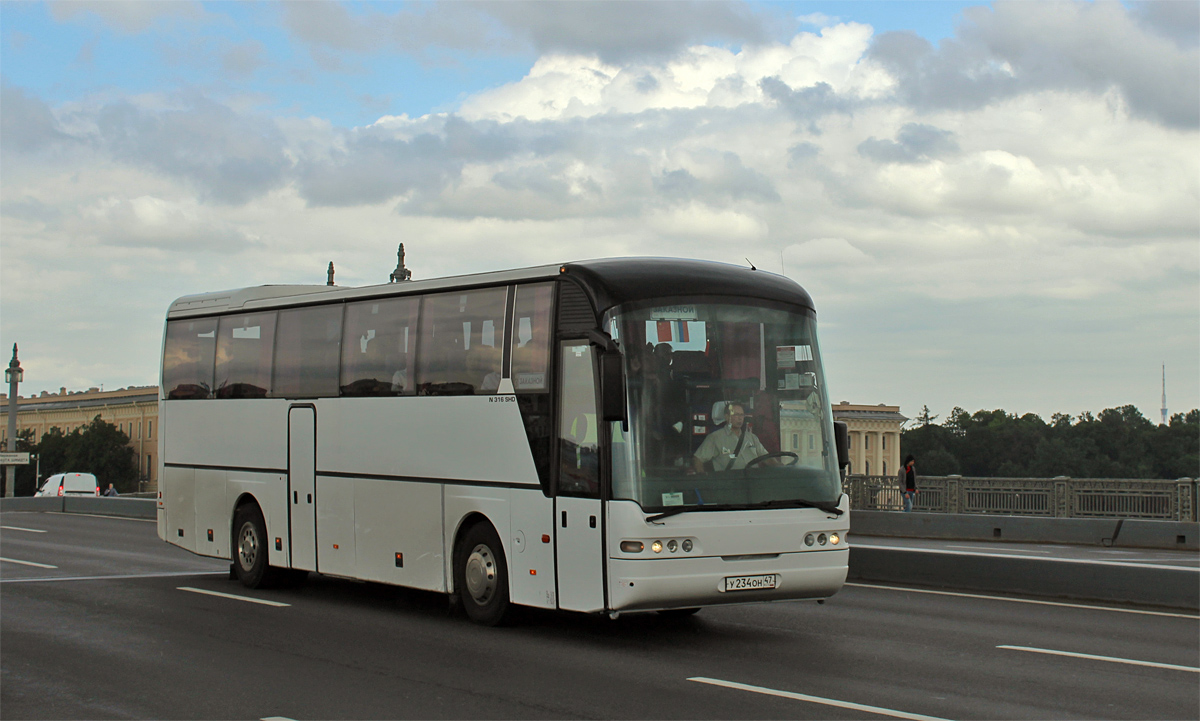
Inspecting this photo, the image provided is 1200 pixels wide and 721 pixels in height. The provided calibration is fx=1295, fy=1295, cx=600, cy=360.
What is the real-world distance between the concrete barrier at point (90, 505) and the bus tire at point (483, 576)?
27.0 m

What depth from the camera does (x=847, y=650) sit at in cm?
1073

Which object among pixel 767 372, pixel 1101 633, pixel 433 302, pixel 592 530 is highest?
pixel 433 302

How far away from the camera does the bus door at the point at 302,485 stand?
48.8 feet

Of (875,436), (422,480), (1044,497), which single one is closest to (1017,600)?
(422,480)

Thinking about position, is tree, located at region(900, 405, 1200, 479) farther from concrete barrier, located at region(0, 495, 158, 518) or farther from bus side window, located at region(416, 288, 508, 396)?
bus side window, located at region(416, 288, 508, 396)

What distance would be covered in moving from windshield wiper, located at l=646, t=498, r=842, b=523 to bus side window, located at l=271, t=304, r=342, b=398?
5272 millimetres

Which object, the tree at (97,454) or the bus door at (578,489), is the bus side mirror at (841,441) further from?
the tree at (97,454)

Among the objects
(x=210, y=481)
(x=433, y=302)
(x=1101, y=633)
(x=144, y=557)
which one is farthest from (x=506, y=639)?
(x=144, y=557)

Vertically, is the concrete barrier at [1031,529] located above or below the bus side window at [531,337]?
below

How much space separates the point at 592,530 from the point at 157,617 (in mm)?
4945

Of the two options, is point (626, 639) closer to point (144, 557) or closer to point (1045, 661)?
point (1045, 661)

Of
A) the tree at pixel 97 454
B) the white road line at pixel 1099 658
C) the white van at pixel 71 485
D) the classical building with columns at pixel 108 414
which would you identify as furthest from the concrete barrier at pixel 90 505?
the tree at pixel 97 454

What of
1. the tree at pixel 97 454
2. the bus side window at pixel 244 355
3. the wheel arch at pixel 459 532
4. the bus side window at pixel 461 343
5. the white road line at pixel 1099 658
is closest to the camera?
the white road line at pixel 1099 658

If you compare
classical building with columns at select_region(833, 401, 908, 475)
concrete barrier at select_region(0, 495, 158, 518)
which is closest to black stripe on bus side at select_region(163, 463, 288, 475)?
concrete barrier at select_region(0, 495, 158, 518)
